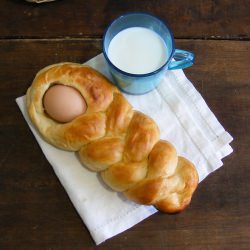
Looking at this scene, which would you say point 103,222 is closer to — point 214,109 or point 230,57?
point 214,109

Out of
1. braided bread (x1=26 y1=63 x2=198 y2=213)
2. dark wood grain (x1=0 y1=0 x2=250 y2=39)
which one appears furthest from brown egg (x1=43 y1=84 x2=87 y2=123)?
dark wood grain (x1=0 y1=0 x2=250 y2=39)

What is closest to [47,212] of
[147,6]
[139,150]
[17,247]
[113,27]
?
[17,247]

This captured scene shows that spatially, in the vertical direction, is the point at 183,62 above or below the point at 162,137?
above

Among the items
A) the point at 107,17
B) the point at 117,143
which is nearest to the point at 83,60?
the point at 107,17

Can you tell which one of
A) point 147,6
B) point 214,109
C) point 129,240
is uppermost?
point 147,6

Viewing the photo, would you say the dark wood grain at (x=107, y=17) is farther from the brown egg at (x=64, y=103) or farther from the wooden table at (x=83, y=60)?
the brown egg at (x=64, y=103)

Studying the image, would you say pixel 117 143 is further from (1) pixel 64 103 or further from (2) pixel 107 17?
(2) pixel 107 17

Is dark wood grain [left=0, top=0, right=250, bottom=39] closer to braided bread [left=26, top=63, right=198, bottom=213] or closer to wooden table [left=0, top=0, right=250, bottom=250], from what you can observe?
wooden table [left=0, top=0, right=250, bottom=250]
